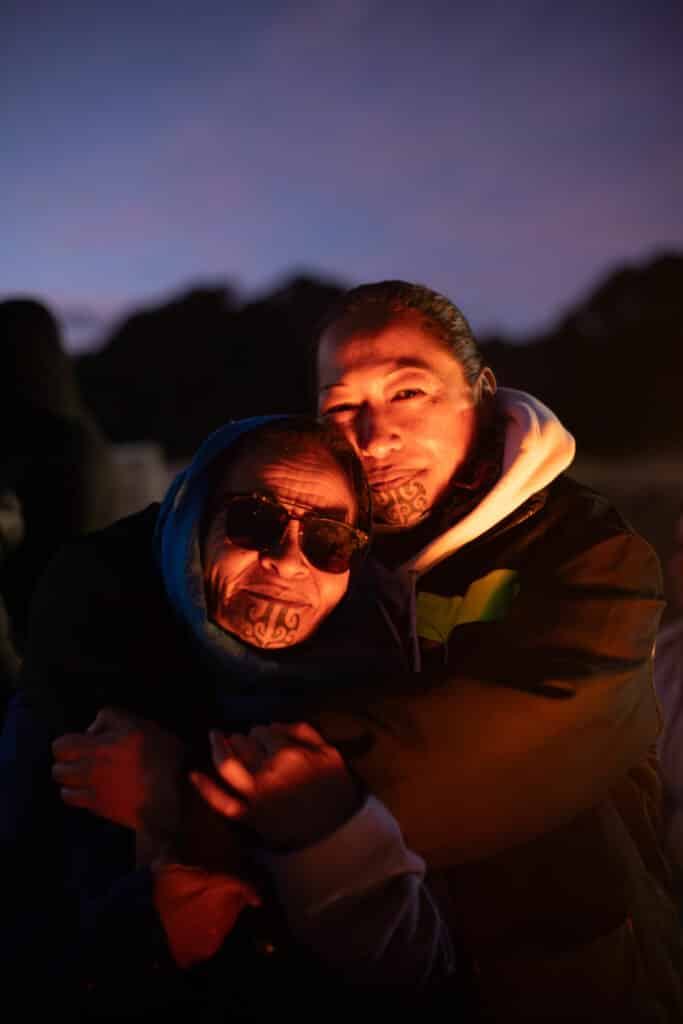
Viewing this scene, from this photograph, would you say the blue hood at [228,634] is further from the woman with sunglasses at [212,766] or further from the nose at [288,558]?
the nose at [288,558]

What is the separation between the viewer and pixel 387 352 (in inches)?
92.7

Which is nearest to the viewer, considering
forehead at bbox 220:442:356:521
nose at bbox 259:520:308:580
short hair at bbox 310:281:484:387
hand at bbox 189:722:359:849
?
hand at bbox 189:722:359:849

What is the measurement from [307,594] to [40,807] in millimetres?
798

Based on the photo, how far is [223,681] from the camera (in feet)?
6.37

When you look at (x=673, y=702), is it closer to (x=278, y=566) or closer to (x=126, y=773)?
(x=278, y=566)

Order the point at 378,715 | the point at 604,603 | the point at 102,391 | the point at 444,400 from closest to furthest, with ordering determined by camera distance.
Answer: the point at 378,715, the point at 604,603, the point at 444,400, the point at 102,391

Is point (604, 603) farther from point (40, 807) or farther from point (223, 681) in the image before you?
point (40, 807)

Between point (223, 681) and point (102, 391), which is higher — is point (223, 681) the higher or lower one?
the higher one

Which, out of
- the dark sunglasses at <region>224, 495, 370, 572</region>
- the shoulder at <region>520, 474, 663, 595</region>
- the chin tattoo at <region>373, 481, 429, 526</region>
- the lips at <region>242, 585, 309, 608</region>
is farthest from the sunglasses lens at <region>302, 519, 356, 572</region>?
the shoulder at <region>520, 474, 663, 595</region>

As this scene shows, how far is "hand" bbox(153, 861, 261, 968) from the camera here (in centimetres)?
163

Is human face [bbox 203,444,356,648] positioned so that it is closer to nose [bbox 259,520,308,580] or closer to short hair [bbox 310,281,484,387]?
nose [bbox 259,520,308,580]

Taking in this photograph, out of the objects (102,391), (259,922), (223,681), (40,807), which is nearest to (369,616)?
(223,681)

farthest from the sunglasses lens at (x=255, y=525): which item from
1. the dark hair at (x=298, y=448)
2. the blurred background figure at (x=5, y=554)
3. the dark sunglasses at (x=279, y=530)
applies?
the blurred background figure at (x=5, y=554)

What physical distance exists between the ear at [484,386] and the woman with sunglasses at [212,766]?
504 millimetres
